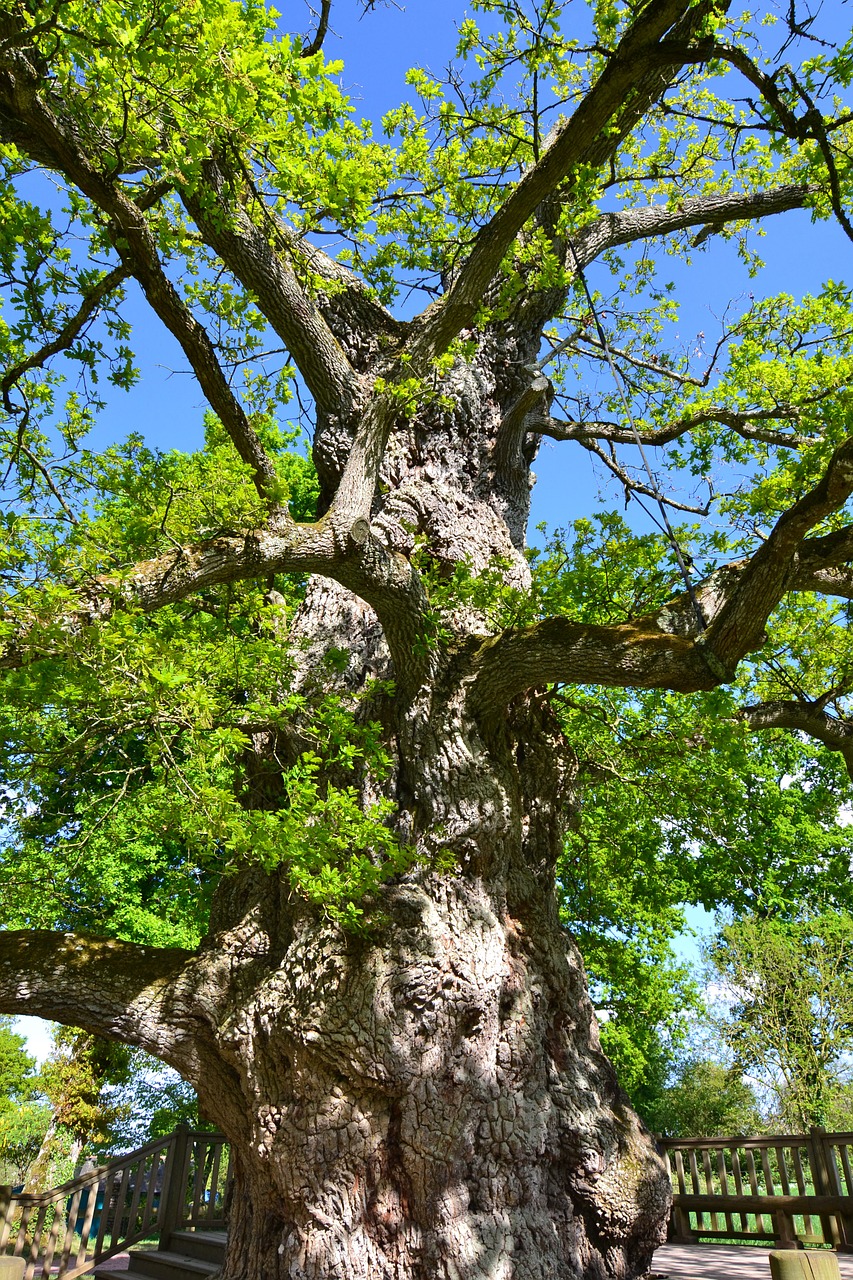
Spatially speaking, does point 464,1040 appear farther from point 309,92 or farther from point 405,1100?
point 309,92

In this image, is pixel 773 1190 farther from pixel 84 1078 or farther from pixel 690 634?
pixel 84 1078

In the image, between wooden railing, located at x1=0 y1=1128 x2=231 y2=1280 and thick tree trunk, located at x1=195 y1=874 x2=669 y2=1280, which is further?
wooden railing, located at x1=0 y1=1128 x2=231 y2=1280

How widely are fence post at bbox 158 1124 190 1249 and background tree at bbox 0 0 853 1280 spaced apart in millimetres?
3761

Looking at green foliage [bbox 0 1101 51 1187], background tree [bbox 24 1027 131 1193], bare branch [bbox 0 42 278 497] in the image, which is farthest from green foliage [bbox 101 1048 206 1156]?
bare branch [bbox 0 42 278 497]

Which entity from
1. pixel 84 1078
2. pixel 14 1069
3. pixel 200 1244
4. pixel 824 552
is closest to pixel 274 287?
pixel 824 552

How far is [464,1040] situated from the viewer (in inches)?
177

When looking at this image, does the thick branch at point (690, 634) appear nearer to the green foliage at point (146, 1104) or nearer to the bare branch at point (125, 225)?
the bare branch at point (125, 225)

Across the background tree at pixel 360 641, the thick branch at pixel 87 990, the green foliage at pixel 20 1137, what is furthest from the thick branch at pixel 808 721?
the green foliage at pixel 20 1137

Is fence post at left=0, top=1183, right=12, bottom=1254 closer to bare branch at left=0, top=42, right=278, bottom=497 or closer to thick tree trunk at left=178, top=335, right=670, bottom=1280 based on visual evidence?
thick tree trunk at left=178, top=335, right=670, bottom=1280

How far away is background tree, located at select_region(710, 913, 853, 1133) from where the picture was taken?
55.3 feet

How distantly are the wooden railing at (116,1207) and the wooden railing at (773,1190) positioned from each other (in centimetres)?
466

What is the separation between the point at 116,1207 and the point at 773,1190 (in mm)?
6305

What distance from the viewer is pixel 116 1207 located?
817cm

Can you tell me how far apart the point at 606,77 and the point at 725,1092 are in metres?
21.1
